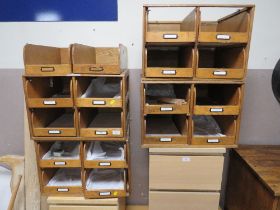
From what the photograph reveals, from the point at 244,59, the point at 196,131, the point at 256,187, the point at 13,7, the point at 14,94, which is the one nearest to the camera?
the point at 244,59

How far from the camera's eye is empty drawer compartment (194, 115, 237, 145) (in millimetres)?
1398

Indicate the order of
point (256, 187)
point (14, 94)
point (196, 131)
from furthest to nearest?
point (14, 94)
point (196, 131)
point (256, 187)

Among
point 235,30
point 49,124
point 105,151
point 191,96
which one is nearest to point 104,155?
point 105,151

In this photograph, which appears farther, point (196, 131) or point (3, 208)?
point (3, 208)

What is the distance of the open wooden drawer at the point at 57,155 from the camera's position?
A: 55.9 inches

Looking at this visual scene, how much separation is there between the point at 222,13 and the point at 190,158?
110 cm

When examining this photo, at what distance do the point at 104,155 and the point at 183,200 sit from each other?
0.64 m

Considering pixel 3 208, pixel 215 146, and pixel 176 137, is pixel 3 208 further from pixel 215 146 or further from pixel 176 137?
pixel 215 146

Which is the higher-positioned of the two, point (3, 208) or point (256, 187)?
point (256, 187)

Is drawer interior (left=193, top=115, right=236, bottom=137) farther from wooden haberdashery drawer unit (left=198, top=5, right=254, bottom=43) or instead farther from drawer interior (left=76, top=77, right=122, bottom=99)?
drawer interior (left=76, top=77, right=122, bottom=99)

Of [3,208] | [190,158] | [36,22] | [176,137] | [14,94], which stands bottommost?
[3,208]

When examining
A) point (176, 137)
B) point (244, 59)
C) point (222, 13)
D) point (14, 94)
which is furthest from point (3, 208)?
point (222, 13)

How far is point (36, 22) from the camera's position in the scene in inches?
65.4

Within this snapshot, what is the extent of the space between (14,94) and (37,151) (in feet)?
2.10
